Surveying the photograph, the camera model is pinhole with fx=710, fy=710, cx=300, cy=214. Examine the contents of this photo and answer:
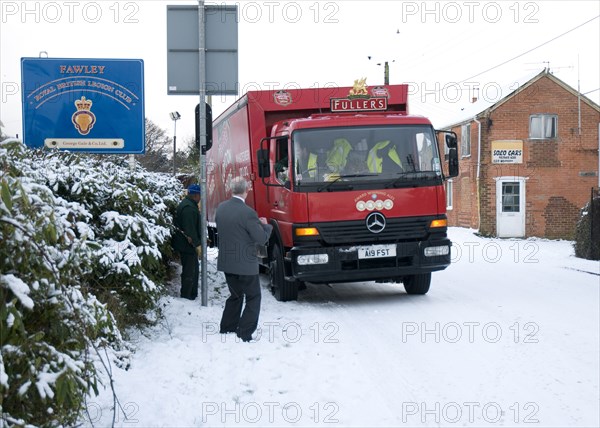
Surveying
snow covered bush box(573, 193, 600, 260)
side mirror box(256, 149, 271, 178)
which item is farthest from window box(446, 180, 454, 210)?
side mirror box(256, 149, 271, 178)

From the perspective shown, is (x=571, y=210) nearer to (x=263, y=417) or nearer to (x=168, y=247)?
(x=168, y=247)

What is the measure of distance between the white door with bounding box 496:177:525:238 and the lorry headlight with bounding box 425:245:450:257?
2201cm

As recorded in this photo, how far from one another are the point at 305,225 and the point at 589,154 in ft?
83.6

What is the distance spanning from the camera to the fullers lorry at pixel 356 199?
10.3 m

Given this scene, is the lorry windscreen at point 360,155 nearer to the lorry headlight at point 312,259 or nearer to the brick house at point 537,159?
the lorry headlight at point 312,259

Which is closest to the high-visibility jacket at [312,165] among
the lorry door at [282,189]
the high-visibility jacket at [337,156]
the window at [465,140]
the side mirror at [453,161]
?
the high-visibility jacket at [337,156]

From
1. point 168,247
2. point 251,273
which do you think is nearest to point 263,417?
point 251,273

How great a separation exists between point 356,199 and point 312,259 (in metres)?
1.08

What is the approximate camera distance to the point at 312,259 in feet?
33.4

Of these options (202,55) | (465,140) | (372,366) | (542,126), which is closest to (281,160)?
(202,55)

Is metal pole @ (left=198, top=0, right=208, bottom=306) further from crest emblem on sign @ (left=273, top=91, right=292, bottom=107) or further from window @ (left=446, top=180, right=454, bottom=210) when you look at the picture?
window @ (left=446, top=180, right=454, bottom=210)

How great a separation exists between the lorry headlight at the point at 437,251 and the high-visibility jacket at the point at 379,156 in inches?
52.1

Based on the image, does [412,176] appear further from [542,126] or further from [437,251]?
[542,126]

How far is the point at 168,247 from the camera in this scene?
9461 mm
